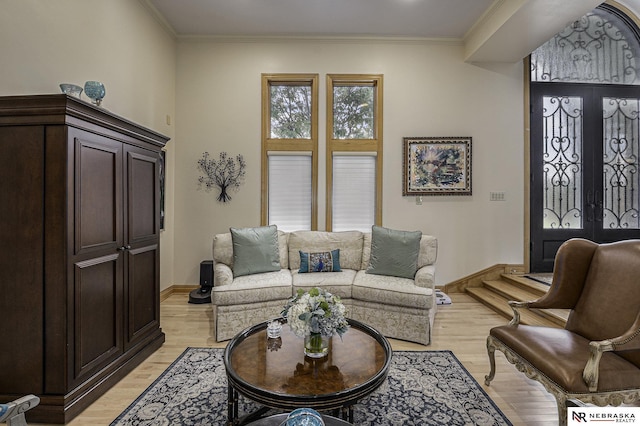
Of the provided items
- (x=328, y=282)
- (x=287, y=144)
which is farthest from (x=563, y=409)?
(x=287, y=144)

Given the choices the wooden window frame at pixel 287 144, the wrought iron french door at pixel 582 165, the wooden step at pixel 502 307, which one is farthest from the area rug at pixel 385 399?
the wrought iron french door at pixel 582 165

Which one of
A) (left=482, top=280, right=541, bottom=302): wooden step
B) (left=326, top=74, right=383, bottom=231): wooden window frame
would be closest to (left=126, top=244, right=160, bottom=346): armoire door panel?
(left=326, top=74, right=383, bottom=231): wooden window frame

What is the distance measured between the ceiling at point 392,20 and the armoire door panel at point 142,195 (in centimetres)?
227

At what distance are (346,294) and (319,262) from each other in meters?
0.56

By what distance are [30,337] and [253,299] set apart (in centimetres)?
167

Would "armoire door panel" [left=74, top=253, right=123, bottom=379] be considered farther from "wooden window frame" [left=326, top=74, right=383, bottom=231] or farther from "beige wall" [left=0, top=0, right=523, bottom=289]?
"wooden window frame" [left=326, top=74, right=383, bottom=231]

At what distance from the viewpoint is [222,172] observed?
15.2 feet

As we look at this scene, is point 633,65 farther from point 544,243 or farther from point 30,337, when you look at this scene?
point 30,337

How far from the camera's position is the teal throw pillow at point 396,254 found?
354cm

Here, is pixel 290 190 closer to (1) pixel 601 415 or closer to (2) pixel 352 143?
(2) pixel 352 143

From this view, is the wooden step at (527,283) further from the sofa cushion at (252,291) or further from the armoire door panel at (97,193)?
the armoire door panel at (97,193)

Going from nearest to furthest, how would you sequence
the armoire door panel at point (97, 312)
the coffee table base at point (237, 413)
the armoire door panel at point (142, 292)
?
the coffee table base at point (237, 413)
the armoire door panel at point (97, 312)
the armoire door panel at point (142, 292)

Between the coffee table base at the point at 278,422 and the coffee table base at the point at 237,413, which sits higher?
the coffee table base at the point at 278,422

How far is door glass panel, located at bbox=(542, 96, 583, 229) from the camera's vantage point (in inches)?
185
